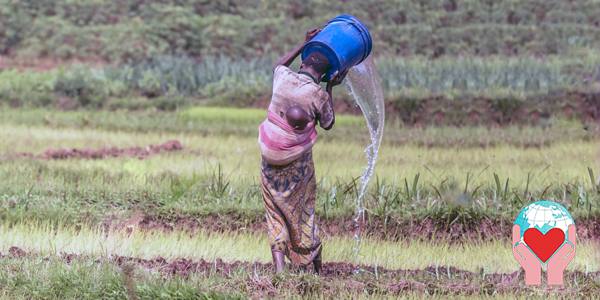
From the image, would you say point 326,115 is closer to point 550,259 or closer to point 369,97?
point 369,97

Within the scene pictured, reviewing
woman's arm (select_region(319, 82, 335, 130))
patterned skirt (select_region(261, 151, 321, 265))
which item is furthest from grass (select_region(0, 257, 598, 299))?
woman's arm (select_region(319, 82, 335, 130))

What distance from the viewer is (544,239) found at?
4.35m

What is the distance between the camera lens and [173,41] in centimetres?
1667

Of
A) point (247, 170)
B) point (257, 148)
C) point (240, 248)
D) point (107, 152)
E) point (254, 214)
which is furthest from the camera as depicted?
point (257, 148)

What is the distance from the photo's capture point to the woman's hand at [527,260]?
438cm

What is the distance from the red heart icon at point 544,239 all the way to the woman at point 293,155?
1042mm

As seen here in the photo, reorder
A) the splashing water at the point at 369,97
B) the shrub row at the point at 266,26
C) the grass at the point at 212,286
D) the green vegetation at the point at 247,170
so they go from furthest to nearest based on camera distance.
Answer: the shrub row at the point at 266,26 < the green vegetation at the point at 247,170 < the splashing water at the point at 369,97 < the grass at the point at 212,286

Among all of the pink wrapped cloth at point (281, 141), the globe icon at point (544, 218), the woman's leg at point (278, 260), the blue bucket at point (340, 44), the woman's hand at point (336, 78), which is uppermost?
the blue bucket at point (340, 44)

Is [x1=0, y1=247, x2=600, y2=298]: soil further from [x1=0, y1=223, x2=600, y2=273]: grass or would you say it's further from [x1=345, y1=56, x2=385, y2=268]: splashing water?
[x1=345, y1=56, x2=385, y2=268]: splashing water

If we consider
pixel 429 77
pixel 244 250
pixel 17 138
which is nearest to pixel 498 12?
pixel 429 77

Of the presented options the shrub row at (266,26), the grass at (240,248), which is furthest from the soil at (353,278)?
the shrub row at (266,26)

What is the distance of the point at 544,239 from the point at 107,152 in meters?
5.77

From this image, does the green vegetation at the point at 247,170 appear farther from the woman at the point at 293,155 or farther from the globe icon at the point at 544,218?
the globe icon at the point at 544,218

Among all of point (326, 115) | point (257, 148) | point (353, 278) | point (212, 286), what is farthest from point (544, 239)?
point (257, 148)
